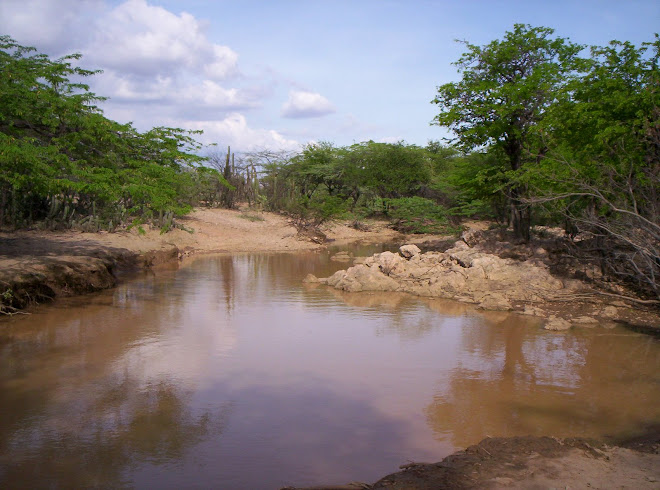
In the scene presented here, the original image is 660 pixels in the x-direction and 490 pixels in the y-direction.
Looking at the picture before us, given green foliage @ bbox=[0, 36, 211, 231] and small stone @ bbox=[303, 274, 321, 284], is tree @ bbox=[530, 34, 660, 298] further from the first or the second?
green foliage @ bbox=[0, 36, 211, 231]

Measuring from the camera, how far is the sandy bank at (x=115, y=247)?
395 inches

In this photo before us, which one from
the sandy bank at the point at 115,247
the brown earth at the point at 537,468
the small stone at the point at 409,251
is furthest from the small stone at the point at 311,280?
the brown earth at the point at 537,468

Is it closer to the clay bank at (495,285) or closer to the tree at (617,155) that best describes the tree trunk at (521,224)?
the clay bank at (495,285)

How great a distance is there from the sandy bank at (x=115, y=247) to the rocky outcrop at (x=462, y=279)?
5.65 m

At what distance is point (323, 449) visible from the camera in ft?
16.3

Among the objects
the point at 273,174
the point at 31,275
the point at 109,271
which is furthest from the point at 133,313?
the point at 273,174

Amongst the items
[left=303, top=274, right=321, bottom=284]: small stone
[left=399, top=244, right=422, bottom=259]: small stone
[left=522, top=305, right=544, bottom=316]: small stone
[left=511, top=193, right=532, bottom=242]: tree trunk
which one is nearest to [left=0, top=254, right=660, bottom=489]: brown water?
[left=522, top=305, right=544, bottom=316]: small stone

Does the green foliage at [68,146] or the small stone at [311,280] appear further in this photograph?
the small stone at [311,280]

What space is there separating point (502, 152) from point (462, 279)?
6.24 meters

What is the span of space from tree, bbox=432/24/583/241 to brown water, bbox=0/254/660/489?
613 cm

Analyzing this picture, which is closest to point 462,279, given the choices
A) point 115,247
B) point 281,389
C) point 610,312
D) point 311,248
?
point 610,312

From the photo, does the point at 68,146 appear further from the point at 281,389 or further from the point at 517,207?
the point at 517,207

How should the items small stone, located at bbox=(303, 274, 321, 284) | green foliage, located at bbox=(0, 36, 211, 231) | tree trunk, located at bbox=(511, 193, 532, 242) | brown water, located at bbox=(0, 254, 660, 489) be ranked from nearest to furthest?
brown water, located at bbox=(0, 254, 660, 489) < green foliage, located at bbox=(0, 36, 211, 231) < small stone, located at bbox=(303, 274, 321, 284) < tree trunk, located at bbox=(511, 193, 532, 242)

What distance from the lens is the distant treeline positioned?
9281 millimetres
